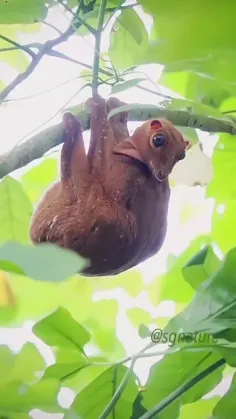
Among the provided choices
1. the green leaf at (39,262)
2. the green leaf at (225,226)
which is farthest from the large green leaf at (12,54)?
the green leaf at (39,262)

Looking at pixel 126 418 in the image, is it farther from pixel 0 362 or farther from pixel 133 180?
pixel 133 180

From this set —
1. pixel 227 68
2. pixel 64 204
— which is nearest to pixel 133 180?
pixel 64 204

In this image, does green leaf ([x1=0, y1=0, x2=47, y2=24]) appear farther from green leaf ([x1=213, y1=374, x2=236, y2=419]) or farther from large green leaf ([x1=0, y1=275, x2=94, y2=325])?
green leaf ([x1=213, y1=374, x2=236, y2=419])

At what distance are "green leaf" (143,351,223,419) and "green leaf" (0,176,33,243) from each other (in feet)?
0.53

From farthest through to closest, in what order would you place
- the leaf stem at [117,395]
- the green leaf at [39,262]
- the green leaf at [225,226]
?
the green leaf at [225,226]
the leaf stem at [117,395]
the green leaf at [39,262]

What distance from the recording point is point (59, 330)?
1.59 feet

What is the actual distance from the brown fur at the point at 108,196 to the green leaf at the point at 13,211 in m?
0.09

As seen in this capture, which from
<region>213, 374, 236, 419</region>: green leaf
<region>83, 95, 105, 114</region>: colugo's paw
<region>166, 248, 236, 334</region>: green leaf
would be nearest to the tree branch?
<region>83, 95, 105, 114</region>: colugo's paw

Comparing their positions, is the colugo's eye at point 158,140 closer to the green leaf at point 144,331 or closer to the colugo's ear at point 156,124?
the colugo's ear at point 156,124

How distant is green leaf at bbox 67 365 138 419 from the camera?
1.65ft

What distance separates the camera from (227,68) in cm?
49

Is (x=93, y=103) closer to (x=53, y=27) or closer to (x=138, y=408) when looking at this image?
(x=53, y=27)

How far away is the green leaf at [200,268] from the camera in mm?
509

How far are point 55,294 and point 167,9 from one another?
281 mm
